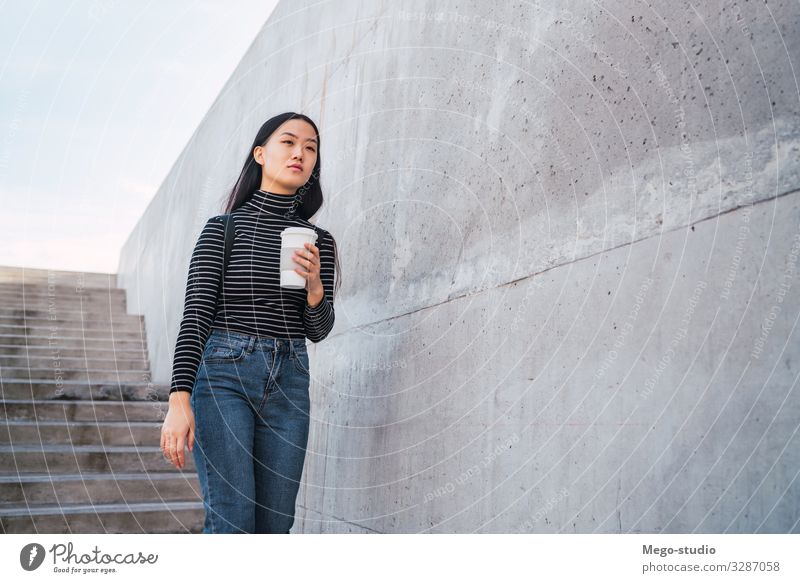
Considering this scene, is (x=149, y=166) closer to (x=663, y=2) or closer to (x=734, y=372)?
(x=663, y=2)

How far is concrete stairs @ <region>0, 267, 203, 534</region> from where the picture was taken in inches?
91.8

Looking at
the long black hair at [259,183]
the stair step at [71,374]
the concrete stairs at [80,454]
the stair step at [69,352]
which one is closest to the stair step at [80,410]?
the concrete stairs at [80,454]

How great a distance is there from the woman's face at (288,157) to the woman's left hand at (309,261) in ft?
0.68

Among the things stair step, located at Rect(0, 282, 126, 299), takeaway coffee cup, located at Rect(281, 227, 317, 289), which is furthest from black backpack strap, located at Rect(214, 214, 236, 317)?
stair step, located at Rect(0, 282, 126, 299)

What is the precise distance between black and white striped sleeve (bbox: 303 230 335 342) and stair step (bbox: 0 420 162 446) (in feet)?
5.45

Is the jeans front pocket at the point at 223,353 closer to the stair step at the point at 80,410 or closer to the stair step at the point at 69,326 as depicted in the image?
the stair step at the point at 80,410

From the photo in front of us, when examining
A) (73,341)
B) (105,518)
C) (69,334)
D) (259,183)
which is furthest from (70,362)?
(259,183)

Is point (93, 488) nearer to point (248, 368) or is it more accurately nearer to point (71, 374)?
point (248, 368)

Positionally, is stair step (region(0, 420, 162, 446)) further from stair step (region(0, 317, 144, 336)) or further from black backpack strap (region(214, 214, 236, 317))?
black backpack strap (region(214, 214, 236, 317))

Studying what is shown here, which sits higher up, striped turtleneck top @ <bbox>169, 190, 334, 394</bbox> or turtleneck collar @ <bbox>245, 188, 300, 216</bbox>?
turtleneck collar @ <bbox>245, 188, 300, 216</bbox>

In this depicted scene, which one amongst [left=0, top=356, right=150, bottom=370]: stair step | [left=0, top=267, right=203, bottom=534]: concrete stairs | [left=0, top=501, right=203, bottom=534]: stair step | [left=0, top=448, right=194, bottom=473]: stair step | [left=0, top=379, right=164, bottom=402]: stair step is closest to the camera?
[left=0, top=501, right=203, bottom=534]: stair step

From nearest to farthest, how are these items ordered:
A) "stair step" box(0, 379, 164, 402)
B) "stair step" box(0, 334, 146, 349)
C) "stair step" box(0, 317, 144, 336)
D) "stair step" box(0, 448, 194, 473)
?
"stair step" box(0, 448, 194, 473) → "stair step" box(0, 379, 164, 402) → "stair step" box(0, 334, 146, 349) → "stair step" box(0, 317, 144, 336)

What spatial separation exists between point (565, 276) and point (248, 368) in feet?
1.82

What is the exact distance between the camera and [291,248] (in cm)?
140
